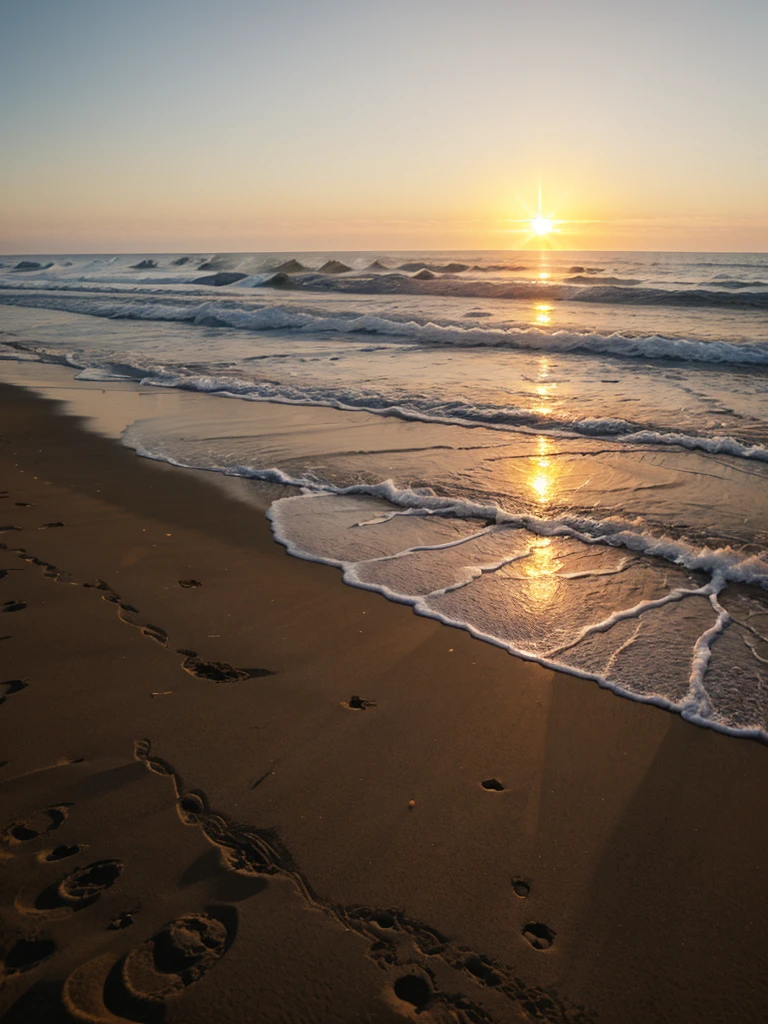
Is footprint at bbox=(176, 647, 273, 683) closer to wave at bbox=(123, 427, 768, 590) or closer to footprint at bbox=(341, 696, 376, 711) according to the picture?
footprint at bbox=(341, 696, 376, 711)

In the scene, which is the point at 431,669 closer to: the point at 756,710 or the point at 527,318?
the point at 756,710

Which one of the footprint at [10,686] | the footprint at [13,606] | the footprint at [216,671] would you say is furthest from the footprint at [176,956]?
the footprint at [13,606]

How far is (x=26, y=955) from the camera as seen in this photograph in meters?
1.83

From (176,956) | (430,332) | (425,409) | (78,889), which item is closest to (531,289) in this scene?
(430,332)

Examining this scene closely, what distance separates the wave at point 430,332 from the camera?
13.3 m

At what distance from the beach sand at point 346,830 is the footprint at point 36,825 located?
0.01m

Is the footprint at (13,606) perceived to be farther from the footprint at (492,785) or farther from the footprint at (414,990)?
the footprint at (414,990)

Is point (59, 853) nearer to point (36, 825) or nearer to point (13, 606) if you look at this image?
point (36, 825)

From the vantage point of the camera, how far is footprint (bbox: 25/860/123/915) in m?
1.97

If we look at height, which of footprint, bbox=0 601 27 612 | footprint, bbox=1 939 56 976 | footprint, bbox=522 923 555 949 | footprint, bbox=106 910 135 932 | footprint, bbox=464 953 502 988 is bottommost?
footprint, bbox=522 923 555 949

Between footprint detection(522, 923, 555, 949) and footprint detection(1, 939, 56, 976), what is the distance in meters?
1.33

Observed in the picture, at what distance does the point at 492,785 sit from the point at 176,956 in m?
1.22

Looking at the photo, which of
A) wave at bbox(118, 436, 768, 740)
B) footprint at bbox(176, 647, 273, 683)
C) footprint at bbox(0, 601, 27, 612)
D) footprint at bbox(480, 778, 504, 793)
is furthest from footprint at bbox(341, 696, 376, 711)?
footprint at bbox(0, 601, 27, 612)

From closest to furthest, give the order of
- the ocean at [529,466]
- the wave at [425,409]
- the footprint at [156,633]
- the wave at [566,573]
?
1. the wave at [566,573]
2. the footprint at [156,633]
3. the ocean at [529,466]
4. the wave at [425,409]
